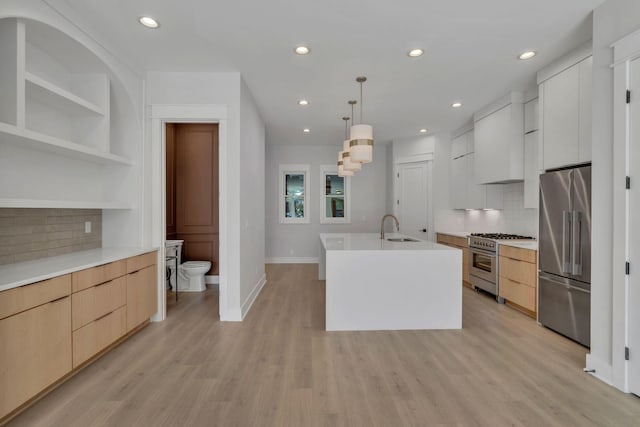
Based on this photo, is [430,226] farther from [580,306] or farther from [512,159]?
[580,306]

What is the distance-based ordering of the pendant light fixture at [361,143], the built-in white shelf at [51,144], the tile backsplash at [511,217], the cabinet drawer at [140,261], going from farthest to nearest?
the tile backsplash at [511,217], the pendant light fixture at [361,143], the cabinet drawer at [140,261], the built-in white shelf at [51,144]

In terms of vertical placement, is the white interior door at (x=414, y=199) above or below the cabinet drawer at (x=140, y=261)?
above

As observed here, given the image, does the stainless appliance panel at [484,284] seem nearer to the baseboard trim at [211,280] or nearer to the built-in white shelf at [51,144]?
the baseboard trim at [211,280]

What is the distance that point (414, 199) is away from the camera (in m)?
6.34

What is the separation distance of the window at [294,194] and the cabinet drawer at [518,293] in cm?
432

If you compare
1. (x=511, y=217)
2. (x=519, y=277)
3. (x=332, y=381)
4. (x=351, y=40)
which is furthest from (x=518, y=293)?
(x=351, y=40)

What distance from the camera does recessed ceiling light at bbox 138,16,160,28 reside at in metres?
2.47

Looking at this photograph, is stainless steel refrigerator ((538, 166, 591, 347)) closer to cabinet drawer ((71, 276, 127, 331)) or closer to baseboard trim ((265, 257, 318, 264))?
cabinet drawer ((71, 276, 127, 331))

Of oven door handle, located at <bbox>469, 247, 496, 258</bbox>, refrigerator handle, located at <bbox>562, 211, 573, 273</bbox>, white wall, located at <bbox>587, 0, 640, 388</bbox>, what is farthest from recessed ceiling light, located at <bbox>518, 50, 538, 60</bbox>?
oven door handle, located at <bbox>469, 247, 496, 258</bbox>

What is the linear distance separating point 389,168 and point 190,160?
4276 millimetres

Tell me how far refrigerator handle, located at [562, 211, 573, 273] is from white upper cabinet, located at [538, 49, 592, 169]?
1.83ft

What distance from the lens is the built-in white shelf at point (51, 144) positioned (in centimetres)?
196

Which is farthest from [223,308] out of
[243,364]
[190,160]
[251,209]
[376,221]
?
[376,221]

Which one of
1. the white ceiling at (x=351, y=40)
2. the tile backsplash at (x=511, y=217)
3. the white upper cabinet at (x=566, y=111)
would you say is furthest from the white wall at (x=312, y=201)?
the white upper cabinet at (x=566, y=111)
